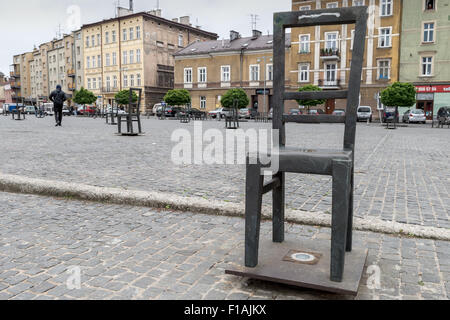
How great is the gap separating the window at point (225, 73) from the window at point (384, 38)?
1748cm

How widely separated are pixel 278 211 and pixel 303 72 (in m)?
42.8

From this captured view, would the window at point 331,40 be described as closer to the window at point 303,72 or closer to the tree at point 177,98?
the window at point 303,72

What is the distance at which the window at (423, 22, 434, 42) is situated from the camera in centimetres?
3784

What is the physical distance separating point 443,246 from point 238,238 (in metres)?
1.61

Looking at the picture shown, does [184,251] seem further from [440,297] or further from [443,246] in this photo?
[443,246]

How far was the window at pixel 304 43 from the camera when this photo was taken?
141ft

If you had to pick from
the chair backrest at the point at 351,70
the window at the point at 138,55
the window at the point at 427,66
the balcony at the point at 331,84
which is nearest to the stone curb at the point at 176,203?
the chair backrest at the point at 351,70

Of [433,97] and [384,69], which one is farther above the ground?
[384,69]

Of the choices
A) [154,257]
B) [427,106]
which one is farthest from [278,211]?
[427,106]

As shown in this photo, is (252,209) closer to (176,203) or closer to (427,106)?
(176,203)

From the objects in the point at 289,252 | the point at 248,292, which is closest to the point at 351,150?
the point at 289,252

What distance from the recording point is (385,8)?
130 feet

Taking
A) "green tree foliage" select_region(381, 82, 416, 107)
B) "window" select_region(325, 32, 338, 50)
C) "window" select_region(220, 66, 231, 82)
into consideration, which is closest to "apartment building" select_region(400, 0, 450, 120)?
"window" select_region(325, 32, 338, 50)
